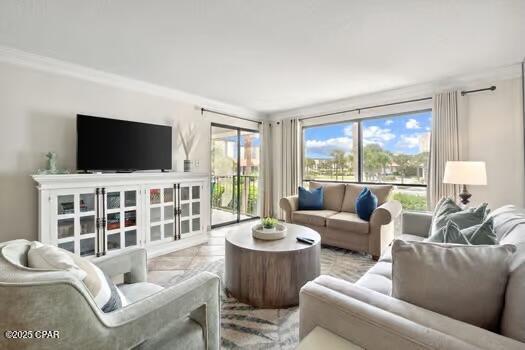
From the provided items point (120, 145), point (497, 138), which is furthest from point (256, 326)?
point (497, 138)

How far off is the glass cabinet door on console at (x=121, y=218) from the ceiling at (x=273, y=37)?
1.53 metres

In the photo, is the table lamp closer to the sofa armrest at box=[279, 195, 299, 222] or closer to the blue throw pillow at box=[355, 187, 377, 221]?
the blue throw pillow at box=[355, 187, 377, 221]

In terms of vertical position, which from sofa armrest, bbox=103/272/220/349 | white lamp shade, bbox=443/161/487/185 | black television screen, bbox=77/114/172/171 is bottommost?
sofa armrest, bbox=103/272/220/349

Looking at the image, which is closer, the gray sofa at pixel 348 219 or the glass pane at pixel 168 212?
the gray sofa at pixel 348 219

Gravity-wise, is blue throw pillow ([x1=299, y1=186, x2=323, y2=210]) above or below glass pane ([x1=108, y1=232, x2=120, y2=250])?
above

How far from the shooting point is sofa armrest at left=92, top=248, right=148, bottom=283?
1.46 metres

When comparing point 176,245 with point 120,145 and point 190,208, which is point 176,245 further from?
point 120,145

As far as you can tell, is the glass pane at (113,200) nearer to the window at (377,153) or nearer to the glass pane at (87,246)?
the glass pane at (87,246)

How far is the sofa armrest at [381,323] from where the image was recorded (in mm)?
760

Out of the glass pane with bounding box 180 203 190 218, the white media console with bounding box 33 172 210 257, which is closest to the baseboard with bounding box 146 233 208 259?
the white media console with bounding box 33 172 210 257

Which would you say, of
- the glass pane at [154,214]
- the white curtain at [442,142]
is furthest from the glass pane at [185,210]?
the white curtain at [442,142]

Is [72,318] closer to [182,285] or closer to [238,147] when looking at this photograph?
[182,285]

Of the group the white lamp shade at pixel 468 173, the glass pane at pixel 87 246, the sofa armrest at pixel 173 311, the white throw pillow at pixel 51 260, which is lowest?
the glass pane at pixel 87 246

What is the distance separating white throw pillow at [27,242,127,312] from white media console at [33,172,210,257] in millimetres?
1765
